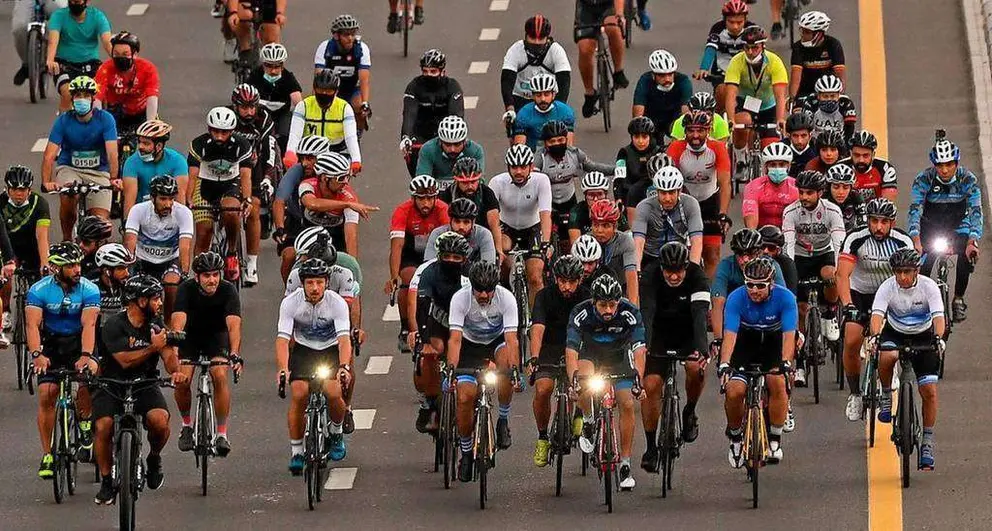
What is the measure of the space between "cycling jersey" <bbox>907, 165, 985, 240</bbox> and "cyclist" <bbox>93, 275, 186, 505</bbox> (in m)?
7.59

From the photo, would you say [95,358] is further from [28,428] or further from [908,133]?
[908,133]

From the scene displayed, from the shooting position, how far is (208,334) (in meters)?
23.2

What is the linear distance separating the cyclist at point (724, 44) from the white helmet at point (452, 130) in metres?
4.79

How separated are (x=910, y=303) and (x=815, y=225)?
8.35 feet

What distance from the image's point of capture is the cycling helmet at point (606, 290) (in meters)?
22.3

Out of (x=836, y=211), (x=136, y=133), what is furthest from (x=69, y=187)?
(x=836, y=211)

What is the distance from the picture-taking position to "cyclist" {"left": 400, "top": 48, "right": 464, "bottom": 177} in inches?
1138

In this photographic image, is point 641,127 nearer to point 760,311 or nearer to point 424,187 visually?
point 424,187

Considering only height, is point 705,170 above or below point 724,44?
below

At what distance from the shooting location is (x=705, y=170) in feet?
89.7

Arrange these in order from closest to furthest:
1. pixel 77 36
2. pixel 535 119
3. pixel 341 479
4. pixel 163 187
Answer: pixel 341 479
pixel 163 187
pixel 535 119
pixel 77 36

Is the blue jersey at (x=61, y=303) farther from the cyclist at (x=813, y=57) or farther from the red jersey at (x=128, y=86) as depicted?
the cyclist at (x=813, y=57)

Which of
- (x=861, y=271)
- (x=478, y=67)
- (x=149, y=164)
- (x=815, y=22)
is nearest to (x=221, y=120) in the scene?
(x=149, y=164)

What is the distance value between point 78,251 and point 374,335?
5500 mm
